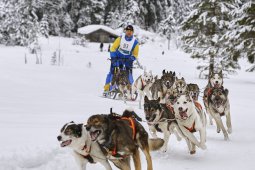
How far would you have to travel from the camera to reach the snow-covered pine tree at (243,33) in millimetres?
21188

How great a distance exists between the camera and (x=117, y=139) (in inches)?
163

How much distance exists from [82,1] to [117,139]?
57.7 meters

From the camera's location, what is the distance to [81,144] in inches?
164

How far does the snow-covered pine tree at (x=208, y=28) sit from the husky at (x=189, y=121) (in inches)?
711

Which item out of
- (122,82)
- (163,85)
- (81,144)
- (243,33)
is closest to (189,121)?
(81,144)

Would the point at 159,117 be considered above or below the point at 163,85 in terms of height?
below

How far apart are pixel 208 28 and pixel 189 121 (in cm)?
2005

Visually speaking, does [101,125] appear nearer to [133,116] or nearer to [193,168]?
[133,116]

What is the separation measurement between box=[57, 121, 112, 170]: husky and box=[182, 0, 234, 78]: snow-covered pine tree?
65.7 feet

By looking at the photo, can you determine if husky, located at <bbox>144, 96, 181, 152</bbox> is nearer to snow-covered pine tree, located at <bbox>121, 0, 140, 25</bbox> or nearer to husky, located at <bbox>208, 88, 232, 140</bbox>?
husky, located at <bbox>208, 88, 232, 140</bbox>

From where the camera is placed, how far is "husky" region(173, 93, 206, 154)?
5.74 metres

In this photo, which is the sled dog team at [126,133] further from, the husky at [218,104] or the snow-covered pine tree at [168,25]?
the snow-covered pine tree at [168,25]

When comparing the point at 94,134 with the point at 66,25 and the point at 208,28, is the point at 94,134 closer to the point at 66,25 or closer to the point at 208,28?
the point at 208,28

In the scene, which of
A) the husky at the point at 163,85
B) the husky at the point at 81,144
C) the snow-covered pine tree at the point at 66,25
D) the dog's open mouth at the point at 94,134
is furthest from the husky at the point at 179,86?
the snow-covered pine tree at the point at 66,25
